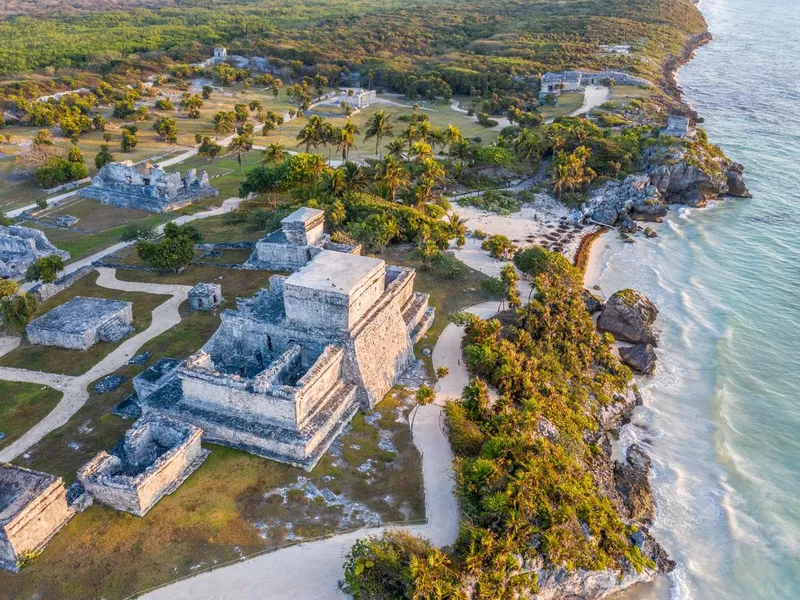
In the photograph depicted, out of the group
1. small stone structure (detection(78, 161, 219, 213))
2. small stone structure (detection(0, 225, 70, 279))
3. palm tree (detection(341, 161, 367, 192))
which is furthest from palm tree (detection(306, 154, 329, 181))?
small stone structure (detection(0, 225, 70, 279))

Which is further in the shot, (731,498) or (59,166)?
(59,166)

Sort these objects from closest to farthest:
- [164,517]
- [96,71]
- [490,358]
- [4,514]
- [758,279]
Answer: [4,514] < [164,517] < [490,358] < [758,279] < [96,71]

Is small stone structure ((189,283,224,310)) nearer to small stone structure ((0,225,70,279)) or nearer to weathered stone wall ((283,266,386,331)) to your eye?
weathered stone wall ((283,266,386,331))

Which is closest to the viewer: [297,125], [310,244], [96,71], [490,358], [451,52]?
[490,358]

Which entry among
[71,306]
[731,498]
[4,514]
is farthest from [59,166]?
[731,498]

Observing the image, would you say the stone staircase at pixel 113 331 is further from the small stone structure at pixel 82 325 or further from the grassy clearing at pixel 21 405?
the grassy clearing at pixel 21 405

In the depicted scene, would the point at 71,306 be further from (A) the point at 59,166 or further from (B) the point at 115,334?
(A) the point at 59,166
